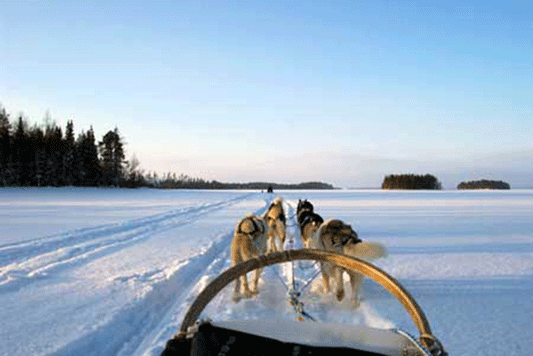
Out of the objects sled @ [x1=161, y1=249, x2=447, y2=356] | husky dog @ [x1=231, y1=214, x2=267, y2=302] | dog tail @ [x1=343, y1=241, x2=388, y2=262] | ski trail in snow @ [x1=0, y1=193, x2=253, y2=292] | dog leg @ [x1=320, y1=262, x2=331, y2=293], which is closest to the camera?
sled @ [x1=161, y1=249, x2=447, y2=356]

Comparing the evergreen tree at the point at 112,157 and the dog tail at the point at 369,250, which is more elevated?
the evergreen tree at the point at 112,157

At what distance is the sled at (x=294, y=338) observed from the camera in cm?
134

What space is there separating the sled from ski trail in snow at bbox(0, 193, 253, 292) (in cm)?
457

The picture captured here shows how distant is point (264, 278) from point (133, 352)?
8.25 ft

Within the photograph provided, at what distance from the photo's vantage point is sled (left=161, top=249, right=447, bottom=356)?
1.34 metres

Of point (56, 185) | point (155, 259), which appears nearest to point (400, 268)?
point (155, 259)

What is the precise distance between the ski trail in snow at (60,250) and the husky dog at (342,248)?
358 centimetres

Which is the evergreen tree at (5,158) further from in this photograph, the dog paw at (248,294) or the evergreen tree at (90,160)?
the dog paw at (248,294)

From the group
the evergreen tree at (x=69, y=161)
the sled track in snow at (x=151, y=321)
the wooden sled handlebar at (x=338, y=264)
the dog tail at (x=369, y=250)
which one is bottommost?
the sled track in snow at (x=151, y=321)

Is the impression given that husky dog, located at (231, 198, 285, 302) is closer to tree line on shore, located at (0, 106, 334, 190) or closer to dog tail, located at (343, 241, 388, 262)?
dog tail, located at (343, 241, 388, 262)

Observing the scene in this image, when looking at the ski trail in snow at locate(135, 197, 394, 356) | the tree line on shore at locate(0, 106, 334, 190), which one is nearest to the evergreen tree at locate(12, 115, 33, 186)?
the tree line on shore at locate(0, 106, 334, 190)

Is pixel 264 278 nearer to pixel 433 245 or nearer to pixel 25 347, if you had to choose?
pixel 25 347

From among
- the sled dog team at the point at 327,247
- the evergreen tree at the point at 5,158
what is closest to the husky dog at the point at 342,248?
the sled dog team at the point at 327,247

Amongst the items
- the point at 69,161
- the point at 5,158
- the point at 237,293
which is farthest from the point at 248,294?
the point at 69,161
